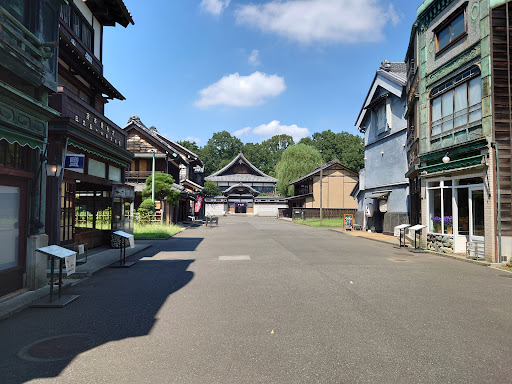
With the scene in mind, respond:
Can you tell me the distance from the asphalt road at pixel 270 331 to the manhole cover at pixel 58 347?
25 millimetres

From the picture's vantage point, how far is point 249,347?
14.6 feet

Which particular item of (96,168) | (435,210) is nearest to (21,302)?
(96,168)

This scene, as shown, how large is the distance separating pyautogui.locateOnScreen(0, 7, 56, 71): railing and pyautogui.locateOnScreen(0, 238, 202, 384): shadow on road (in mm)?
4982

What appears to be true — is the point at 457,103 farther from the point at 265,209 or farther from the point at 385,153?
the point at 265,209

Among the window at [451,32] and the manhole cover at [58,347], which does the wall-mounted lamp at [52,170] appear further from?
the window at [451,32]

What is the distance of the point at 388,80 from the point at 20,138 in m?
22.9

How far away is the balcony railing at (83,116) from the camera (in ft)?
32.3

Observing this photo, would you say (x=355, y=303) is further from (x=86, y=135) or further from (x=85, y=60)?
(x=85, y=60)

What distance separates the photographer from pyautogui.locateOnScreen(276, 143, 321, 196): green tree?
6769 centimetres

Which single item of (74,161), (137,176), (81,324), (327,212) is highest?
(137,176)

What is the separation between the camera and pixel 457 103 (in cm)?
1382

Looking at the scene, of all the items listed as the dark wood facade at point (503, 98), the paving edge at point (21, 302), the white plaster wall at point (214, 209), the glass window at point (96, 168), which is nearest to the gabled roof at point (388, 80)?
the dark wood facade at point (503, 98)

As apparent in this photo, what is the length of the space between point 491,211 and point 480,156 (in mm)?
1916

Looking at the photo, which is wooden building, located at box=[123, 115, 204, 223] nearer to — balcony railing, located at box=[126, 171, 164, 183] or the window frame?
balcony railing, located at box=[126, 171, 164, 183]
